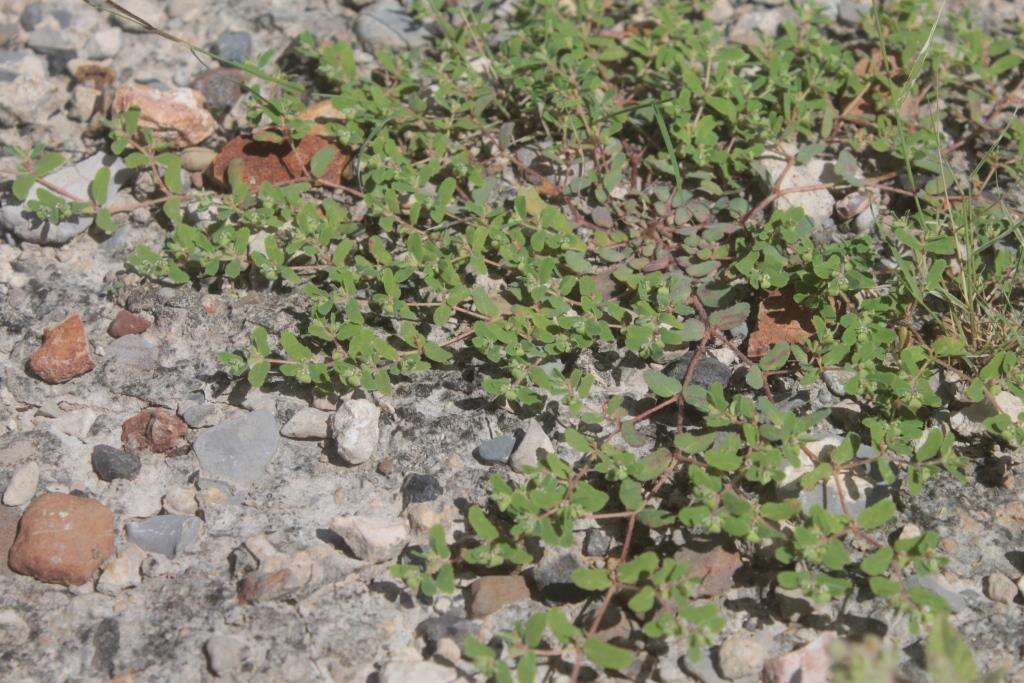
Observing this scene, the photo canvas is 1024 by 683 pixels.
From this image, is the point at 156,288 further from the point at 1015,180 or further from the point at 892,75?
the point at 1015,180

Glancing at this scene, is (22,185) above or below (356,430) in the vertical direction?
above

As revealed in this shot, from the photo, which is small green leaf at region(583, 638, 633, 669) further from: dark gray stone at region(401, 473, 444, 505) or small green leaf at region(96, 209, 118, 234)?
small green leaf at region(96, 209, 118, 234)

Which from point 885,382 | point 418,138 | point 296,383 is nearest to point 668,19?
point 418,138

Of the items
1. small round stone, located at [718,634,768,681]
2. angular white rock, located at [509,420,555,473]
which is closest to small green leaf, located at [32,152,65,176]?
angular white rock, located at [509,420,555,473]

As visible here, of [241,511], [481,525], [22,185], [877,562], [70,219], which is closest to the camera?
[877,562]

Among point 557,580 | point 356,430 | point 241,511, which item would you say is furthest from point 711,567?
point 241,511

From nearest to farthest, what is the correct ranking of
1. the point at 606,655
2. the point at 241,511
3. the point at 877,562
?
1. the point at 606,655
2. the point at 877,562
3. the point at 241,511

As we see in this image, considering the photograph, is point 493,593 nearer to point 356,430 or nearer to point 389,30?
point 356,430
